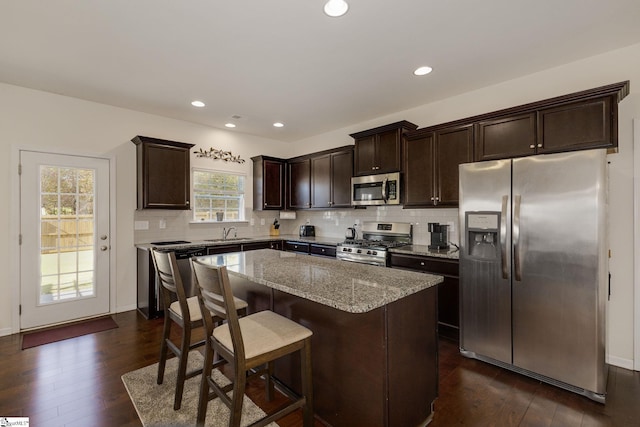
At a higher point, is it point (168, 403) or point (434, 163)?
point (434, 163)

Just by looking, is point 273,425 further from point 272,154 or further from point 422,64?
point 272,154

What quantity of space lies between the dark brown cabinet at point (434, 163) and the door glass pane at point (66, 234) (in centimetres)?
413

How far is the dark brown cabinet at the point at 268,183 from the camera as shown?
5.33 meters

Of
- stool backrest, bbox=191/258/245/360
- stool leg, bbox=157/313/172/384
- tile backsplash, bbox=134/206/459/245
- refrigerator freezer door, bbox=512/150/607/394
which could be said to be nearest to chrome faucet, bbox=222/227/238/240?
tile backsplash, bbox=134/206/459/245

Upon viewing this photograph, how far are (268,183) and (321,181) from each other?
1.02 meters

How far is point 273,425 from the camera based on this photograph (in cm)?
188

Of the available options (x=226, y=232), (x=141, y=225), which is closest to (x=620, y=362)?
(x=226, y=232)

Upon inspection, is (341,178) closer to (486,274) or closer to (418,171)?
(418,171)

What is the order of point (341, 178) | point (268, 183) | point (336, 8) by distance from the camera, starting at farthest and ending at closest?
point (268, 183)
point (341, 178)
point (336, 8)

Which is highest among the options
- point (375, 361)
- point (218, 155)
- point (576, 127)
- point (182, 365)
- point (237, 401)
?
point (218, 155)

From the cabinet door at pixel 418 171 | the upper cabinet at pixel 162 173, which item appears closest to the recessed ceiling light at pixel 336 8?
the cabinet door at pixel 418 171

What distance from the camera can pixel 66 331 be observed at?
3402mm

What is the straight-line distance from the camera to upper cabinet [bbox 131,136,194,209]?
159 inches

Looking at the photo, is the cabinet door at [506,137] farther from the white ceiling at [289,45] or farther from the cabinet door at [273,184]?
the cabinet door at [273,184]
